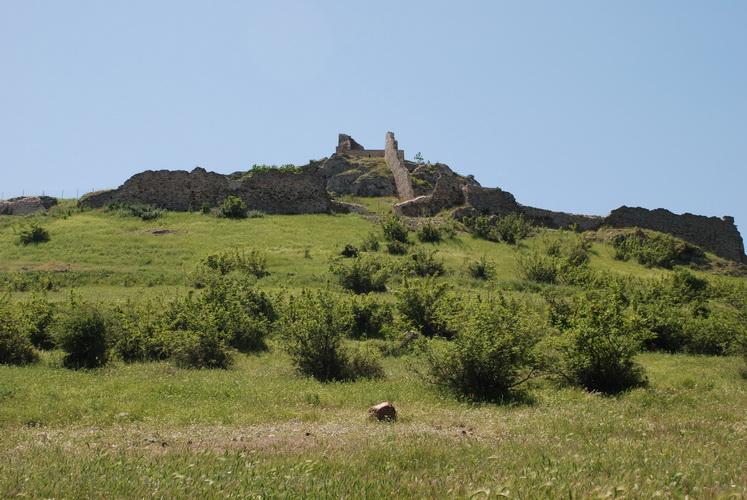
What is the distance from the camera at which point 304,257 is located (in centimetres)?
3052

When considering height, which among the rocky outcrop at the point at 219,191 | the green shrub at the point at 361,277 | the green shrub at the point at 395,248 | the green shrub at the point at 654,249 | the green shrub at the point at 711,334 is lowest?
the green shrub at the point at 711,334

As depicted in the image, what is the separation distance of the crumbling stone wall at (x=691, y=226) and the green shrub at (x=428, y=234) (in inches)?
512

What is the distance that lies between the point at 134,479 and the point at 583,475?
12.5 ft

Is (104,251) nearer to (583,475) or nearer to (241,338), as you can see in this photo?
(241,338)

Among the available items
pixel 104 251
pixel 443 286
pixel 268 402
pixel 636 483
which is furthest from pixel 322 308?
pixel 104 251

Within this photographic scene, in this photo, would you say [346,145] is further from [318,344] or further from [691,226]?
[318,344]

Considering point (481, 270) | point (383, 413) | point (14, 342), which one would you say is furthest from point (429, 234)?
point (383, 413)

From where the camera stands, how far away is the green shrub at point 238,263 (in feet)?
89.4

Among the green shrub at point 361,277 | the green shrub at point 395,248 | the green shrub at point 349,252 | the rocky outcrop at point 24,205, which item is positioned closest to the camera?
the green shrub at point 361,277

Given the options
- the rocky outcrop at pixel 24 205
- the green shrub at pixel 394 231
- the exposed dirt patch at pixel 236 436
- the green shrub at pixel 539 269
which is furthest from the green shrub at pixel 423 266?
the rocky outcrop at pixel 24 205

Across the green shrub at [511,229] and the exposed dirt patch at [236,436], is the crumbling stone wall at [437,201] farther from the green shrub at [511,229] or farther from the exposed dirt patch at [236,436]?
the exposed dirt patch at [236,436]

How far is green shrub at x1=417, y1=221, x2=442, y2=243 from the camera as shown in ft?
116

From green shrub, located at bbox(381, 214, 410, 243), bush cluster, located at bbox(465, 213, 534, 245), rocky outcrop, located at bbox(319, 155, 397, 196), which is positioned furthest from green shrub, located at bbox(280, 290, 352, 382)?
rocky outcrop, located at bbox(319, 155, 397, 196)

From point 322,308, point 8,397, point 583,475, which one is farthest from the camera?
point 322,308
